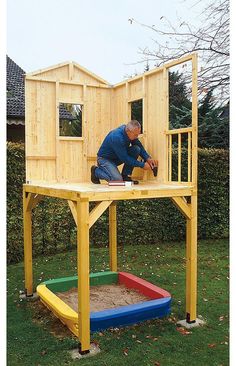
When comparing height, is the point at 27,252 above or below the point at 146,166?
below

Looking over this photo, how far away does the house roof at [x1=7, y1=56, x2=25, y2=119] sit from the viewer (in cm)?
1211

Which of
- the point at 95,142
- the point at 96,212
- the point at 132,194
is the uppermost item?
the point at 95,142

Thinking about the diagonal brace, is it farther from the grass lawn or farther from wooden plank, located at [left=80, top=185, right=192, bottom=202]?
the grass lawn

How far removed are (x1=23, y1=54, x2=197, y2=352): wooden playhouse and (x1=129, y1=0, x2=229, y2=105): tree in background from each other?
4292 mm

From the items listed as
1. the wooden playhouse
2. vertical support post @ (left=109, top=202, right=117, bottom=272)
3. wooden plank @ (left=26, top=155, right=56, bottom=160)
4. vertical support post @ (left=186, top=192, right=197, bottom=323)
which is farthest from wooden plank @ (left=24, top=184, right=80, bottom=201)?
vertical support post @ (left=186, top=192, right=197, bottom=323)

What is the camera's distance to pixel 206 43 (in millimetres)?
10438

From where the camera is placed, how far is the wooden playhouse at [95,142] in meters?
5.05

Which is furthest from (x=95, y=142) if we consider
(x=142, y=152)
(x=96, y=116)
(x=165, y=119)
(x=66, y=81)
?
(x=165, y=119)

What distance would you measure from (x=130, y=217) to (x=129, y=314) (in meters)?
5.10

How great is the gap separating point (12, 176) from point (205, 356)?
224 inches

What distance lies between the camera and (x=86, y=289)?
439 centimetres

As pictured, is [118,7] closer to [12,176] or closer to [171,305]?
[12,176]

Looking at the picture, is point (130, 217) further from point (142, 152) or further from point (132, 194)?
point (132, 194)
